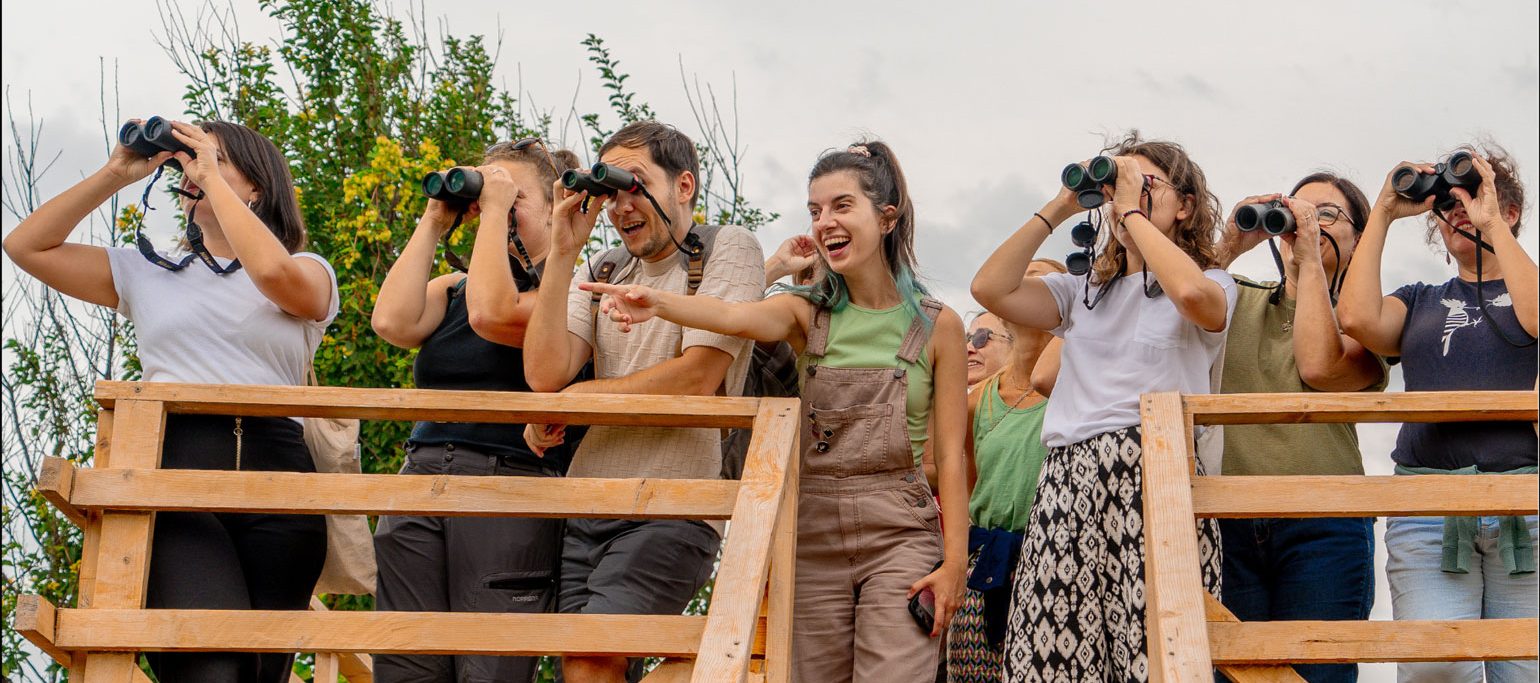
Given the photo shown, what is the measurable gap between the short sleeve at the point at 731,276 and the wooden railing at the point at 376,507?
272 millimetres

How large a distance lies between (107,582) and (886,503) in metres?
1.88

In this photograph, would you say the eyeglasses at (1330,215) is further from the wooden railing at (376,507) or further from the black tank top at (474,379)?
the black tank top at (474,379)

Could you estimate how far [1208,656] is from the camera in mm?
3375

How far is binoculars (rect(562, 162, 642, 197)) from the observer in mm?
4176

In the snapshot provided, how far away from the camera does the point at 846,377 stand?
14.3 ft

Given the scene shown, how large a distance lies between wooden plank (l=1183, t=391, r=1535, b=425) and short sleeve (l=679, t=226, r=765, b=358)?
45.4 inches

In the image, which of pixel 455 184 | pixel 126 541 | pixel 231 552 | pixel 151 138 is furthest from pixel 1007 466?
pixel 151 138

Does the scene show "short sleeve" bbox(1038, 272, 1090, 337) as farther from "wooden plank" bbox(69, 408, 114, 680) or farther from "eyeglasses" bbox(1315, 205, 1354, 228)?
"wooden plank" bbox(69, 408, 114, 680)

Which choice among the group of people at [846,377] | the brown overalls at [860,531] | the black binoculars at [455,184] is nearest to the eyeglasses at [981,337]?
the group of people at [846,377]

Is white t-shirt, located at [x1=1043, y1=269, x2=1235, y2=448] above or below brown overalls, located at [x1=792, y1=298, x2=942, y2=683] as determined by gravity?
above

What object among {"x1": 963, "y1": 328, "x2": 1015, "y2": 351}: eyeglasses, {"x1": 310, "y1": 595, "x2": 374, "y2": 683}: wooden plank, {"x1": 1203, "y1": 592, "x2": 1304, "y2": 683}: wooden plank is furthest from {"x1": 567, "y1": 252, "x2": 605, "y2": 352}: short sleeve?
{"x1": 310, "y1": 595, "x2": 374, "y2": 683}: wooden plank

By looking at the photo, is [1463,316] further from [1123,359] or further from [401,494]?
[401,494]

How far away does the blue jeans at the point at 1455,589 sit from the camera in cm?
418

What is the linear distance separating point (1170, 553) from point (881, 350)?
43.1 inches
